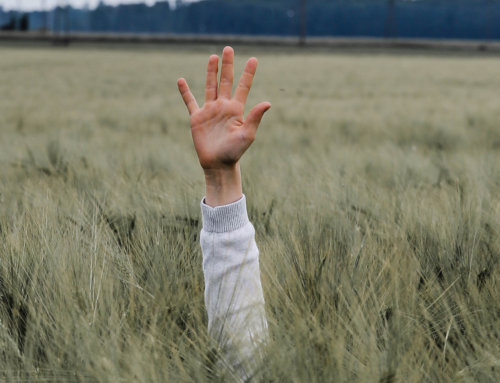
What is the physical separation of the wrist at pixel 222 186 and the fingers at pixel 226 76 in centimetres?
14

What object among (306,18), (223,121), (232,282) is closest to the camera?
(232,282)

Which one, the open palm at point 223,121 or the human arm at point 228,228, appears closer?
the human arm at point 228,228

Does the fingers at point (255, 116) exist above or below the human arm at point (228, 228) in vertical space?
above

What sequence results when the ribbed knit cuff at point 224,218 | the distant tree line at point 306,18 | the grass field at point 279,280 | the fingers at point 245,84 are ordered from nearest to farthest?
the grass field at point 279,280 < the ribbed knit cuff at point 224,218 < the fingers at point 245,84 < the distant tree line at point 306,18

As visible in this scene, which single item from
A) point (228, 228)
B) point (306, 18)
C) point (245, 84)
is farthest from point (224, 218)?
point (306, 18)

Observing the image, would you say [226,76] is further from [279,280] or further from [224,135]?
[279,280]

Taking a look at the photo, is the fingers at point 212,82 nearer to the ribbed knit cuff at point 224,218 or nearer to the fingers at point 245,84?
the fingers at point 245,84

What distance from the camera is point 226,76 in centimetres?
96

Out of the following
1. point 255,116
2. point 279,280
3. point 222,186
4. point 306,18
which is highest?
point 306,18

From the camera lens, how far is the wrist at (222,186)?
86 cm

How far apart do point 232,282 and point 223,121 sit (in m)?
0.27

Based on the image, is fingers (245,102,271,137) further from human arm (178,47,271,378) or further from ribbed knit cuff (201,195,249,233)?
ribbed knit cuff (201,195,249,233)

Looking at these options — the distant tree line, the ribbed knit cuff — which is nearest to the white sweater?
the ribbed knit cuff

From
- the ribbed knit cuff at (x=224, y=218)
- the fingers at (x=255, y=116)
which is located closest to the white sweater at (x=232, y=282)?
the ribbed knit cuff at (x=224, y=218)
